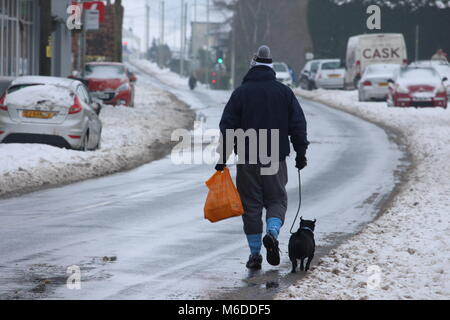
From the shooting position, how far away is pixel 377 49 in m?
53.2

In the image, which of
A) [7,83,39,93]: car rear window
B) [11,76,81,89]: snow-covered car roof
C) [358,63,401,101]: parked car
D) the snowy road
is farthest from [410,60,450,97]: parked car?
[7,83,39,93]: car rear window

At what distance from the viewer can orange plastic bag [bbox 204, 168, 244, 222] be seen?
9930 mm

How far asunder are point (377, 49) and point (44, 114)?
34.8m

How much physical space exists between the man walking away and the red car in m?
27.4

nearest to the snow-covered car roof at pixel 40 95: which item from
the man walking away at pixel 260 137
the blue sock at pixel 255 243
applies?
the man walking away at pixel 260 137

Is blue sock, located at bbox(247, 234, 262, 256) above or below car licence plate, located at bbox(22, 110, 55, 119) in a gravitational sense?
below

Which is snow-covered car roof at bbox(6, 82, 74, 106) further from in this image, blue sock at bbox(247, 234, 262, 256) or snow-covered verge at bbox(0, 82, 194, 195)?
blue sock at bbox(247, 234, 262, 256)

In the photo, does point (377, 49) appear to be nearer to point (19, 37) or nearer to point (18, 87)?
point (19, 37)

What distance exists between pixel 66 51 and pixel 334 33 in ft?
97.7

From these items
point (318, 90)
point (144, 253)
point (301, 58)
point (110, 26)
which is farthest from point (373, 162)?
point (301, 58)

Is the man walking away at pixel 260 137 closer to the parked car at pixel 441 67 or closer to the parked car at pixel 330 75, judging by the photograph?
the parked car at pixel 441 67

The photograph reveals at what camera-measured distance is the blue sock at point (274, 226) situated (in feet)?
32.5

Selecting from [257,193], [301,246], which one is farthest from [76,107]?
[301,246]
